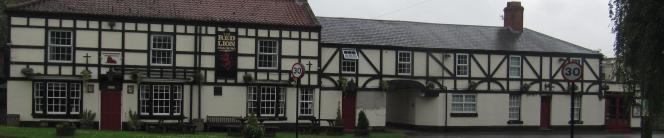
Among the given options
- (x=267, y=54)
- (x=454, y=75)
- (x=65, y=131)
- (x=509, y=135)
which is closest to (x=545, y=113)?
(x=509, y=135)

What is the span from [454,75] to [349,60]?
5.62 metres

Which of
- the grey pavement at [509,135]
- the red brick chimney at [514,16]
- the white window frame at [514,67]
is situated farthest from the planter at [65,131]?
the red brick chimney at [514,16]

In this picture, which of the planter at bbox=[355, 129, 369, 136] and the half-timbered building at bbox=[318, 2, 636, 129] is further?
the half-timbered building at bbox=[318, 2, 636, 129]

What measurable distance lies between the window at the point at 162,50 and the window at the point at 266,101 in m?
3.65

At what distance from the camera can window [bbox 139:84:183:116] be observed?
1187 inches

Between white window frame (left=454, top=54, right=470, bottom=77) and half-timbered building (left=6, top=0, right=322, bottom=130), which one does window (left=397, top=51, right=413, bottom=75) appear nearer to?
white window frame (left=454, top=54, right=470, bottom=77)

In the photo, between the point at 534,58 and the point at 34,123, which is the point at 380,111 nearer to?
the point at 534,58

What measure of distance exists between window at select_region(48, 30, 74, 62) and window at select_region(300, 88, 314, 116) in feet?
Answer: 31.8

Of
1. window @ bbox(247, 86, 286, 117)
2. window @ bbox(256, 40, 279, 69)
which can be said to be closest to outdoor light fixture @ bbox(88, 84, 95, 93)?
window @ bbox(247, 86, 286, 117)

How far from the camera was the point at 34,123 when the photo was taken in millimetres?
28656

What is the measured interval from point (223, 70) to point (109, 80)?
454 centimetres

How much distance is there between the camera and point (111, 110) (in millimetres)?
29531

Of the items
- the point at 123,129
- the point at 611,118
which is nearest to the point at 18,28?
the point at 123,129

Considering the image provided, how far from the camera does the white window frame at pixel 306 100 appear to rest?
1283 inches
